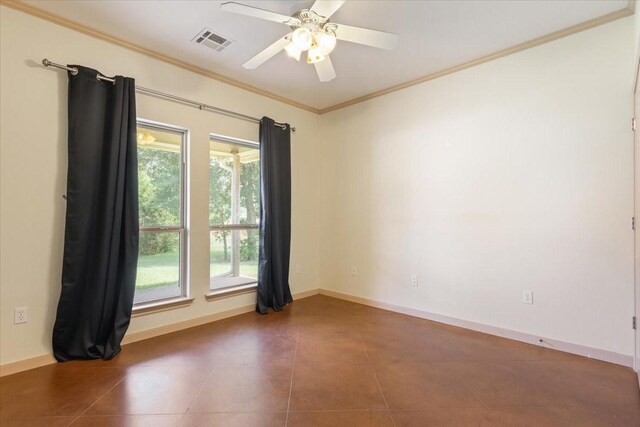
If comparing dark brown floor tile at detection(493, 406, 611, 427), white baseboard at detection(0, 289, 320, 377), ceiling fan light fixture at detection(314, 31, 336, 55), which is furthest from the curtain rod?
dark brown floor tile at detection(493, 406, 611, 427)

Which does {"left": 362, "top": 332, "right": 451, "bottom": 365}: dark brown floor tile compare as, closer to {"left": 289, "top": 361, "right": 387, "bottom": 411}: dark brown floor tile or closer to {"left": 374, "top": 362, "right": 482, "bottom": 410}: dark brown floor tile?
{"left": 374, "top": 362, "right": 482, "bottom": 410}: dark brown floor tile

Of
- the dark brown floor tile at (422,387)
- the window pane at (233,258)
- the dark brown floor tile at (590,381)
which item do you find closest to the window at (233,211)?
the window pane at (233,258)

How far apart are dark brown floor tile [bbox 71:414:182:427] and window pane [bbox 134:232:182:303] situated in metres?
1.30

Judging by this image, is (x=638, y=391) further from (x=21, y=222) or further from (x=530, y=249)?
(x=21, y=222)

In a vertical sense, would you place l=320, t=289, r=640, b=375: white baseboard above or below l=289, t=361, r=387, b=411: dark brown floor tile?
above

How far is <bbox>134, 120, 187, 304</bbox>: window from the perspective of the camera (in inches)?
115

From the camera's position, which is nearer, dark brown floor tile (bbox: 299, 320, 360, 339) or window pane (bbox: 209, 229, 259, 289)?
dark brown floor tile (bbox: 299, 320, 360, 339)

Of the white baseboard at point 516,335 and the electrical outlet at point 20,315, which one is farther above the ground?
the electrical outlet at point 20,315

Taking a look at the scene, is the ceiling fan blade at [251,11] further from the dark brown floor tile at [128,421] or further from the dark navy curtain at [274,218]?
the dark brown floor tile at [128,421]

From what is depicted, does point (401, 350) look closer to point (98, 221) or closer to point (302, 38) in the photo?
point (302, 38)

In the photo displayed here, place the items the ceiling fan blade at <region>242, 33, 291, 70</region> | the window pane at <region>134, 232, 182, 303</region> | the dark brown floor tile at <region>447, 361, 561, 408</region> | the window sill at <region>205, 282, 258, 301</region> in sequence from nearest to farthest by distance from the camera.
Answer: the dark brown floor tile at <region>447, 361, 561, 408</region> → the ceiling fan blade at <region>242, 33, 291, 70</region> → the window pane at <region>134, 232, 182, 303</region> → the window sill at <region>205, 282, 258, 301</region>

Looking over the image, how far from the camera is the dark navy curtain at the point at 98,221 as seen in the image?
2330 millimetres

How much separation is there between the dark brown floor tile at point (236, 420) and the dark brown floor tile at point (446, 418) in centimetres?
68

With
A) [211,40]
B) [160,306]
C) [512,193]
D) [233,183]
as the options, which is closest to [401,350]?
[512,193]
